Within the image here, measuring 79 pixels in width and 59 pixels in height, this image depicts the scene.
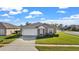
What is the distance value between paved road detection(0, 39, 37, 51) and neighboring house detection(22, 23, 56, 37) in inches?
10.5

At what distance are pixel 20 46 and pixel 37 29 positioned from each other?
0.83 metres

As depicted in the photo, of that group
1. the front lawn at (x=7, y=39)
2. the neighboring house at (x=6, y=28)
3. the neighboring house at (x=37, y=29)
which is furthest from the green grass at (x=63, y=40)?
the neighboring house at (x=6, y=28)

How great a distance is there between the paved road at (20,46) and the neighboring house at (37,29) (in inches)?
10.5

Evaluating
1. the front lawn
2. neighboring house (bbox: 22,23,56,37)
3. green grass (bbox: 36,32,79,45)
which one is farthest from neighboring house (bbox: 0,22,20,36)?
green grass (bbox: 36,32,79,45)

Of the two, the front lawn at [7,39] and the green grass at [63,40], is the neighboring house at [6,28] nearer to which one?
the front lawn at [7,39]

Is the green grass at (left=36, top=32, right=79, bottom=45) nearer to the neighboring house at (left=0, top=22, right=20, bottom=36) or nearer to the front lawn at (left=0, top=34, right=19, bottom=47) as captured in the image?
the front lawn at (left=0, top=34, right=19, bottom=47)

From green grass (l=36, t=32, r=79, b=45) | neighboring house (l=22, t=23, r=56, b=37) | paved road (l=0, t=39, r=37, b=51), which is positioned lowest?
paved road (l=0, t=39, r=37, b=51)

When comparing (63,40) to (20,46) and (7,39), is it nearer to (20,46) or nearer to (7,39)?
(20,46)

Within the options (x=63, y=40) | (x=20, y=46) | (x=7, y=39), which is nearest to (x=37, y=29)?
(x=20, y=46)

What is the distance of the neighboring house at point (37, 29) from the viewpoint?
26.7 feet

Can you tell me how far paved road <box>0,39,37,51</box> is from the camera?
8055 millimetres

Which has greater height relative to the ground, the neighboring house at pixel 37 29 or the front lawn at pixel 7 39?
the neighboring house at pixel 37 29

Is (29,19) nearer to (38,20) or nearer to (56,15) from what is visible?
(38,20)
